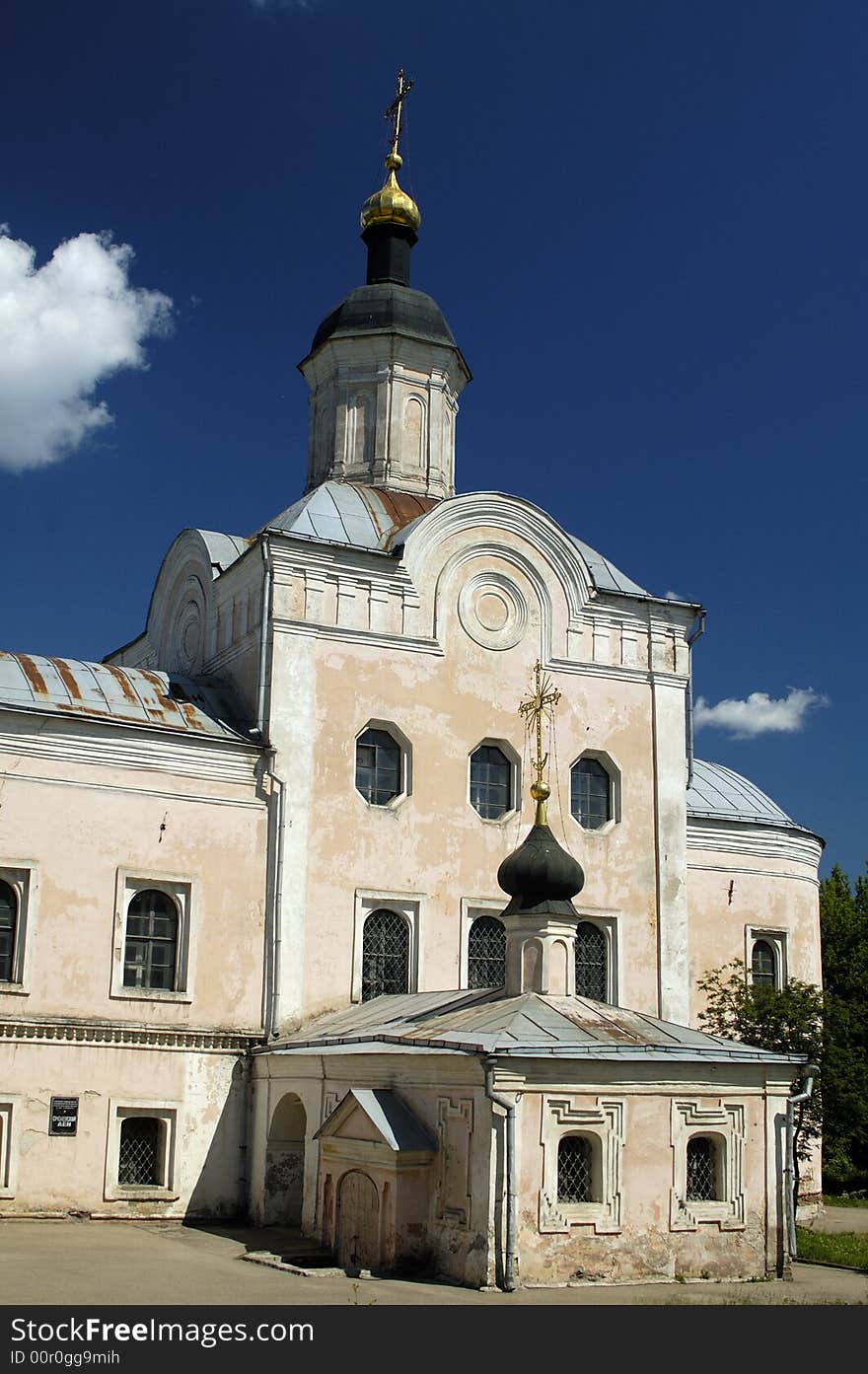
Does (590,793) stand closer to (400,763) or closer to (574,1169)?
(400,763)

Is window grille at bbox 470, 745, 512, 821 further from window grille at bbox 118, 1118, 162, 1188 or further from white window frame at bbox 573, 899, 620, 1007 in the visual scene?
window grille at bbox 118, 1118, 162, 1188

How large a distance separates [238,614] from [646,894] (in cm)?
647

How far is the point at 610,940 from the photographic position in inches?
758

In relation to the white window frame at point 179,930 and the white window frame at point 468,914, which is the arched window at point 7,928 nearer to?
the white window frame at point 179,930

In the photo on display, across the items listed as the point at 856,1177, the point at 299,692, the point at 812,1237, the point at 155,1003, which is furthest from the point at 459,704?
the point at 856,1177

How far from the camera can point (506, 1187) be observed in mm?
11906

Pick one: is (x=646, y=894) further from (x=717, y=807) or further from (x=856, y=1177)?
(x=856, y=1177)

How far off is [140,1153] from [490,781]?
6234mm

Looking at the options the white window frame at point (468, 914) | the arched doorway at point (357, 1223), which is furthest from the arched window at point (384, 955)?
the arched doorway at point (357, 1223)

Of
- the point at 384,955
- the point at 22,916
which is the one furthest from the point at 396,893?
the point at 22,916

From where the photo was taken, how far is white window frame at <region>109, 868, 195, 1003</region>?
16266 millimetres

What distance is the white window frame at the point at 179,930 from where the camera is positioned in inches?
640

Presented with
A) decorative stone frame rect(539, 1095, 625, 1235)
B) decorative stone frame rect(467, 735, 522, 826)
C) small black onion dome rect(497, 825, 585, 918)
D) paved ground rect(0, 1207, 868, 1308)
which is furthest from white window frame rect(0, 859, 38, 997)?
decorative stone frame rect(539, 1095, 625, 1235)

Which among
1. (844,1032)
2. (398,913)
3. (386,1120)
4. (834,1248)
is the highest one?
(398,913)
